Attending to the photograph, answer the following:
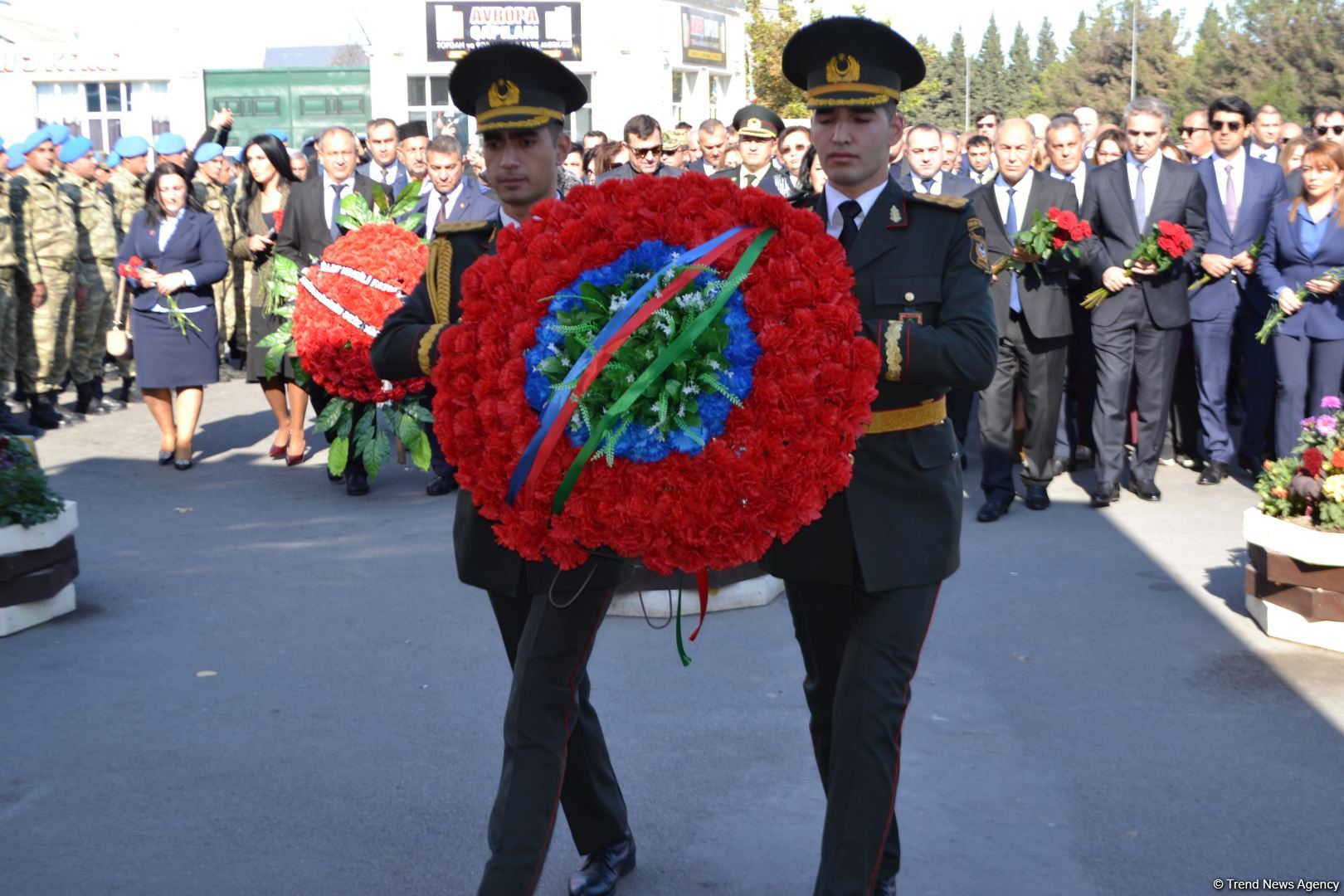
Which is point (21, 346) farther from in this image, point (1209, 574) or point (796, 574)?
point (796, 574)

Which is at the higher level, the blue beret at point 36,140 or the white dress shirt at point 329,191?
the blue beret at point 36,140

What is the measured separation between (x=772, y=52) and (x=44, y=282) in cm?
3005

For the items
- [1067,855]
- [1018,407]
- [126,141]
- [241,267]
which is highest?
[126,141]

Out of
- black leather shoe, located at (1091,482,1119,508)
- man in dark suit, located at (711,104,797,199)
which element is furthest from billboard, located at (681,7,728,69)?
black leather shoe, located at (1091,482,1119,508)

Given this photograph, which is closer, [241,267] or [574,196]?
[574,196]

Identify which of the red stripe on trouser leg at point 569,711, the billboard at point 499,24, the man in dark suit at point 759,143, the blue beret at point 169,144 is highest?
the billboard at point 499,24

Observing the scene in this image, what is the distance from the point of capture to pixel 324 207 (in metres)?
10.1

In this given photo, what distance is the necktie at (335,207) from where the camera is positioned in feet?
33.0

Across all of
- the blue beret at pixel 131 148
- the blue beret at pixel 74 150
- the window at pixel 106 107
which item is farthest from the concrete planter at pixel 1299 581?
the window at pixel 106 107

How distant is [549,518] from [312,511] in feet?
22.1

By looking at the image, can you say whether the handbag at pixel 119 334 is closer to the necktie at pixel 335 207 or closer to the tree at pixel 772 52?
the necktie at pixel 335 207

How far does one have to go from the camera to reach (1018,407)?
1016 centimetres

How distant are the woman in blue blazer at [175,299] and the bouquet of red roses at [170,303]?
17 millimetres

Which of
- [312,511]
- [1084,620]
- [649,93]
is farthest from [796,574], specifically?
[649,93]
